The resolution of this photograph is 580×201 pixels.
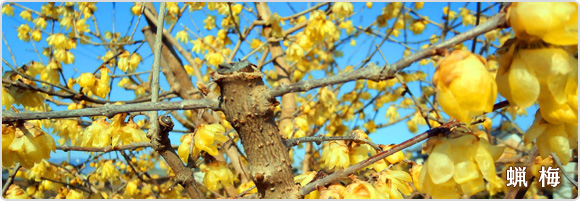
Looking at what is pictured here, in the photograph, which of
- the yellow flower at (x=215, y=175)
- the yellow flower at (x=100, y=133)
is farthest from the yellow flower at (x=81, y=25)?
the yellow flower at (x=215, y=175)

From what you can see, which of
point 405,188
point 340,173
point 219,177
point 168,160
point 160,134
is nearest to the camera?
point 340,173

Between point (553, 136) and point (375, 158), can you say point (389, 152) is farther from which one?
point (553, 136)

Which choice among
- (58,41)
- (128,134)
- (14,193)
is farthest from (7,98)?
(58,41)

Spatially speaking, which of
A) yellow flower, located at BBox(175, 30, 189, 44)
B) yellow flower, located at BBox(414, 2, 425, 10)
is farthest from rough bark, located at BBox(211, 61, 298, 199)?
yellow flower, located at BBox(414, 2, 425, 10)

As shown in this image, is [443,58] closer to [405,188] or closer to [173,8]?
[405,188]

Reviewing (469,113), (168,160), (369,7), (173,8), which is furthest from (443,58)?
(369,7)

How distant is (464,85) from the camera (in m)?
0.84

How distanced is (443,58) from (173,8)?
145 inches

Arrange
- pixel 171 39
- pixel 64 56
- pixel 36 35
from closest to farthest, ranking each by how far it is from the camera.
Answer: pixel 171 39, pixel 64 56, pixel 36 35

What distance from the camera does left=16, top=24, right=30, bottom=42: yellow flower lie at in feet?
17.0

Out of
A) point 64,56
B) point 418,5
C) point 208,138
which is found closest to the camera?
point 208,138

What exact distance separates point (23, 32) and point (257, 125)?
5175mm

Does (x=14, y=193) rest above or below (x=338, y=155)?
above

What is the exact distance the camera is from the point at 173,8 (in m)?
4.18
